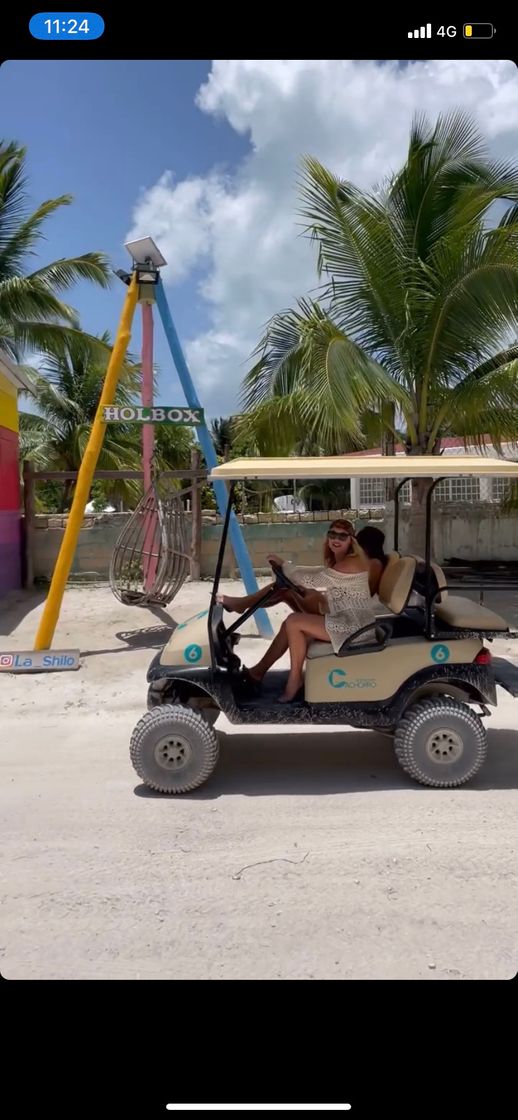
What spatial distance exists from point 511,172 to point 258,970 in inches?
362

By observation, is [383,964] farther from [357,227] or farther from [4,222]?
[4,222]

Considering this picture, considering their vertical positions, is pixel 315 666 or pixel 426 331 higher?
pixel 426 331

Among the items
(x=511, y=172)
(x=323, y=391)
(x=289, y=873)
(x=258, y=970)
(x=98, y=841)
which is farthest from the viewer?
(x=511, y=172)

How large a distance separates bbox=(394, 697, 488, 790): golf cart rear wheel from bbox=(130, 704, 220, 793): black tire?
1.10 metres

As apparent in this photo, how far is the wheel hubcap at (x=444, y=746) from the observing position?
425cm

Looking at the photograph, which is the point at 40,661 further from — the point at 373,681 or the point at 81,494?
the point at 373,681

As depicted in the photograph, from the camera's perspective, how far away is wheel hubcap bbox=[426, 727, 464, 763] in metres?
4.25

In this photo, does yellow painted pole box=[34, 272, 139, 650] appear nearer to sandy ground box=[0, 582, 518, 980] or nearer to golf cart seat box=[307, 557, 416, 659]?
sandy ground box=[0, 582, 518, 980]

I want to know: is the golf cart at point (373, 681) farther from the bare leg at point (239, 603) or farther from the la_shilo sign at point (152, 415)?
the la_shilo sign at point (152, 415)

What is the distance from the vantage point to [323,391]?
8203 mm

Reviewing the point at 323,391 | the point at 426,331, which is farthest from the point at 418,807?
the point at 426,331

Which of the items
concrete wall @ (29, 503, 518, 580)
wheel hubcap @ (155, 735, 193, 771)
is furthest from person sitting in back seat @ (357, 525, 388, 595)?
concrete wall @ (29, 503, 518, 580)
